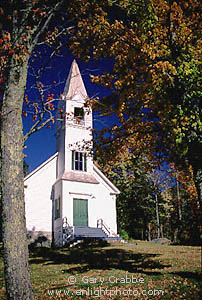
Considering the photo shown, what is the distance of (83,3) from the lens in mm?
8367

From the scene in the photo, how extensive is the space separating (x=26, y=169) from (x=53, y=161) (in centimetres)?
2810

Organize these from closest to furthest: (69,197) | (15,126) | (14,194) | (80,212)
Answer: (14,194) → (15,126) → (69,197) → (80,212)

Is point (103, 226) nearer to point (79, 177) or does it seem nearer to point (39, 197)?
point (79, 177)

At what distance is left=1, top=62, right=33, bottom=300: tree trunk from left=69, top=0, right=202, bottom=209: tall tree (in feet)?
10.3

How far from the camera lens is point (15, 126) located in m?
4.82

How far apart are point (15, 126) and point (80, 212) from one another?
56.2ft

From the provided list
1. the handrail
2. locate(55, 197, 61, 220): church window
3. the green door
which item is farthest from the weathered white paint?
the handrail

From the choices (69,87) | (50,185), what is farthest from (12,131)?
(69,87)

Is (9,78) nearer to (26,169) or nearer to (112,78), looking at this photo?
(112,78)

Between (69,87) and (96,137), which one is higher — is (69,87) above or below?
above

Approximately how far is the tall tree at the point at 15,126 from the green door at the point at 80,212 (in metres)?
15.7

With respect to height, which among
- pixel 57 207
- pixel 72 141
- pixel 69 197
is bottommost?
pixel 57 207

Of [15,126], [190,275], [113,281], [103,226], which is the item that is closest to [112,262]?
[113,281]

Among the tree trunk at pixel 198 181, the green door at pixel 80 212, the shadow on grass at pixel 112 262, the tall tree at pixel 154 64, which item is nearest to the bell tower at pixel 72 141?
the green door at pixel 80 212
